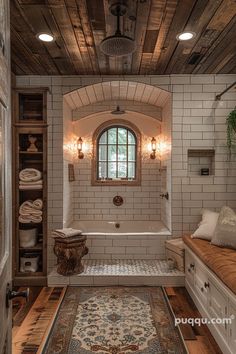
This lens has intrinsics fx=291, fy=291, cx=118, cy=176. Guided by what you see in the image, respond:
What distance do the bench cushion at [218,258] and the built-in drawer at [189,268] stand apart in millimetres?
147

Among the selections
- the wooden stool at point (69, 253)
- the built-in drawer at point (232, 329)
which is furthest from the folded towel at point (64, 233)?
the built-in drawer at point (232, 329)

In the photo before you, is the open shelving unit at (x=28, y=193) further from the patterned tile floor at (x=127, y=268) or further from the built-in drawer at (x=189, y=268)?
the built-in drawer at (x=189, y=268)

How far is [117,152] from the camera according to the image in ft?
16.6

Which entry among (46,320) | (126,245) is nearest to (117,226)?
(126,245)

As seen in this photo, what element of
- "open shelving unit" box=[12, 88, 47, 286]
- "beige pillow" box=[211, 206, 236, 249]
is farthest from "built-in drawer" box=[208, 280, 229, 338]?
"open shelving unit" box=[12, 88, 47, 286]

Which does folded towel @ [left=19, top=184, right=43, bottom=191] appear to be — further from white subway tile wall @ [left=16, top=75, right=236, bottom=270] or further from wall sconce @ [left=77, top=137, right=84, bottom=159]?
wall sconce @ [left=77, top=137, right=84, bottom=159]

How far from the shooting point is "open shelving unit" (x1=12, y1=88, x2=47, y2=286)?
3572 mm

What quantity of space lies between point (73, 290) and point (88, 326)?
32.0 inches

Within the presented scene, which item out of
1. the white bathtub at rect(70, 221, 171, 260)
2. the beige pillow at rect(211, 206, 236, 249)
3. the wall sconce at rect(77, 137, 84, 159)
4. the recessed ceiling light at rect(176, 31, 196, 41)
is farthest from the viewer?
the wall sconce at rect(77, 137, 84, 159)

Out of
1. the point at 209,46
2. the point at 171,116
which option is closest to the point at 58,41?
the point at 209,46

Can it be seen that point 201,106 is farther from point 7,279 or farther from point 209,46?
point 7,279

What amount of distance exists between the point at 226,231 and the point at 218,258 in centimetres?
44

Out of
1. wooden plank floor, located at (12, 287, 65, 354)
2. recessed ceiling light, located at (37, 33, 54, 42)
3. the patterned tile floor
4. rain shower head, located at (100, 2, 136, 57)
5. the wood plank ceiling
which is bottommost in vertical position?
wooden plank floor, located at (12, 287, 65, 354)

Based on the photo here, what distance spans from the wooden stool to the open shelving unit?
255mm
